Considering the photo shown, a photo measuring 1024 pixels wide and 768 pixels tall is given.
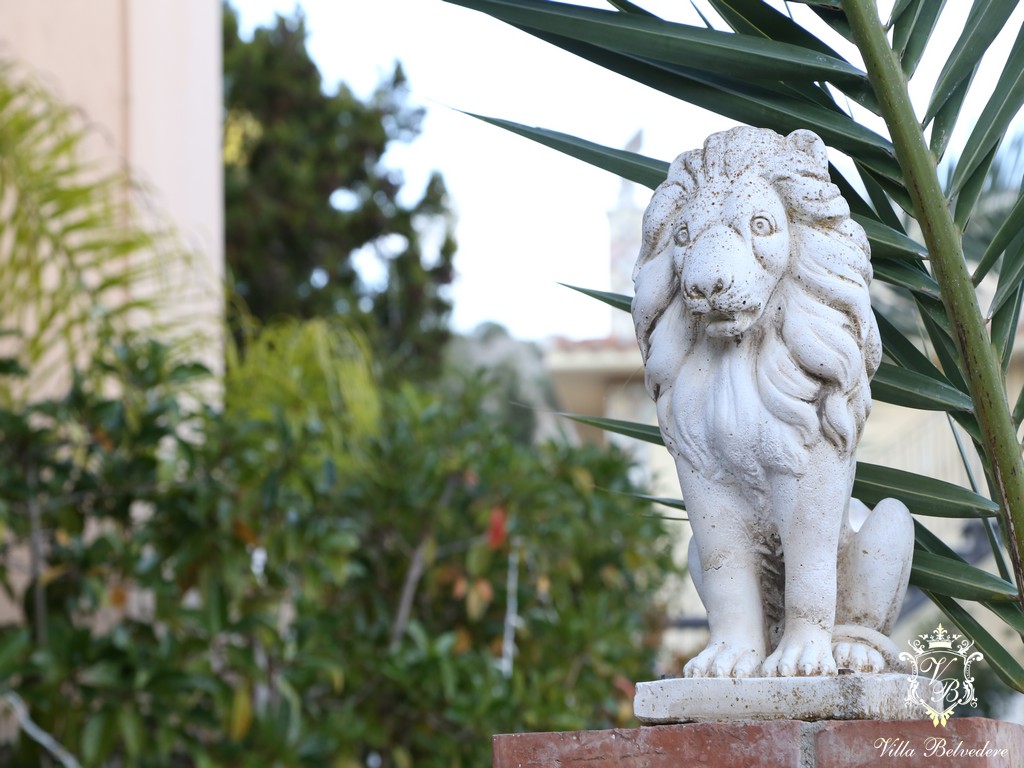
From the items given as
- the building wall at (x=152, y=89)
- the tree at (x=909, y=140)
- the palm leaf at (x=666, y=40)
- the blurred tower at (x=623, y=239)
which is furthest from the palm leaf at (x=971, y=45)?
the blurred tower at (x=623, y=239)

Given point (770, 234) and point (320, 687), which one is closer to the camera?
point (770, 234)

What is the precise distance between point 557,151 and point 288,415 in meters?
2.93

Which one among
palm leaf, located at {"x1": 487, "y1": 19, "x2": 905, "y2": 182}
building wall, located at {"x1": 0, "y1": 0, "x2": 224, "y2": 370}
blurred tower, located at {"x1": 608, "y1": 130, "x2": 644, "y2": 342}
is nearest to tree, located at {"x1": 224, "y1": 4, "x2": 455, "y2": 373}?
blurred tower, located at {"x1": 608, "y1": 130, "x2": 644, "y2": 342}

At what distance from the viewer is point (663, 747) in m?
2.14

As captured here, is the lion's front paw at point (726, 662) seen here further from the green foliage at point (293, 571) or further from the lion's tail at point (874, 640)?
the green foliage at point (293, 571)

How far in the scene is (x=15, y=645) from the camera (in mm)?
4059

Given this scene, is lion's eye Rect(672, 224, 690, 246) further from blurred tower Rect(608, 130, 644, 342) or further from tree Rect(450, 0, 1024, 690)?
blurred tower Rect(608, 130, 644, 342)

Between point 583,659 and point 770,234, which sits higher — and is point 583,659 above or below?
below

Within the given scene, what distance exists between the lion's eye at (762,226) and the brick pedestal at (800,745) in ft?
2.66

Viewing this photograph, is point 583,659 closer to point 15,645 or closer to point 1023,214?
point 15,645

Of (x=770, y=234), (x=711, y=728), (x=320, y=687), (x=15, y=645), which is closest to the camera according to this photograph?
(x=711, y=728)

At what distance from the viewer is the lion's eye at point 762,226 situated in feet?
7.43

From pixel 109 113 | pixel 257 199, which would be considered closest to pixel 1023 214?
pixel 109 113

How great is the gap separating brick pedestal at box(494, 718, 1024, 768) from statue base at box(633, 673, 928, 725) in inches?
1.5
